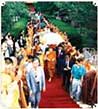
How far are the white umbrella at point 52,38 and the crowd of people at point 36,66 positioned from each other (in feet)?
0.06

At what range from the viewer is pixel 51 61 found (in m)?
2.53

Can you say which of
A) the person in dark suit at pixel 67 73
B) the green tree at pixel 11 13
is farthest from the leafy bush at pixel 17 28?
the person in dark suit at pixel 67 73

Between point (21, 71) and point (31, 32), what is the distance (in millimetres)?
247

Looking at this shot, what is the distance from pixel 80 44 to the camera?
2.53 m

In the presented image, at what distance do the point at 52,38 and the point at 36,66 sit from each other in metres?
0.20

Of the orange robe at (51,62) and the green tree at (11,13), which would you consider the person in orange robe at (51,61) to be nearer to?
the orange robe at (51,62)

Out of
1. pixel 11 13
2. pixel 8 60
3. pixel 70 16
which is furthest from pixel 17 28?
pixel 70 16

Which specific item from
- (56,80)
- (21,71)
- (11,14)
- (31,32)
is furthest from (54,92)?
(11,14)

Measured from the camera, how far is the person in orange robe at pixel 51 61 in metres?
2.52

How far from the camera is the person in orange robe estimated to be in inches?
99.3

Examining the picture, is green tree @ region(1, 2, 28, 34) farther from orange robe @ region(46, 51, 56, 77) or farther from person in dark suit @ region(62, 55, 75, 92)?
person in dark suit @ region(62, 55, 75, 92)

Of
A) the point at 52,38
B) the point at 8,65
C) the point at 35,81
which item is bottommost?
the point at 35,81

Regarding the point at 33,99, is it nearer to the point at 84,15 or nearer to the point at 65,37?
the point at 65,37

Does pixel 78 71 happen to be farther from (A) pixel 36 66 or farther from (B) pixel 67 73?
(A) pixel 36 66
